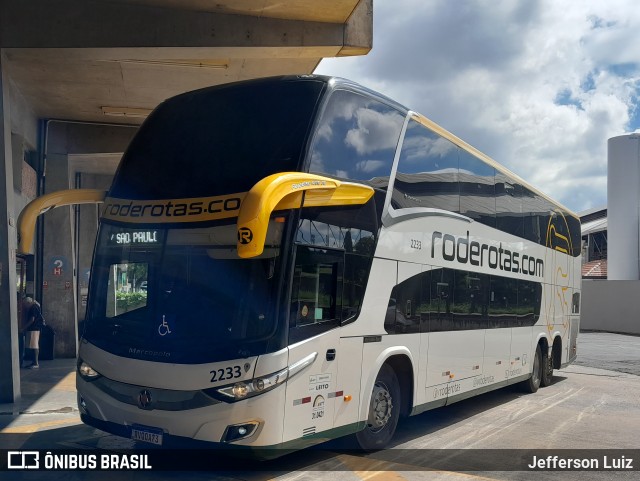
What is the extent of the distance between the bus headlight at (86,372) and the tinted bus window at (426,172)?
13.1 feet

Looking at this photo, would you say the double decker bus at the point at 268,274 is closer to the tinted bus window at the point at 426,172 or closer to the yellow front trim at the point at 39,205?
the tinted bus window at the point at 426,172

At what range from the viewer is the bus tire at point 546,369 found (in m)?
15.6

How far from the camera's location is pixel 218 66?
14.4 m

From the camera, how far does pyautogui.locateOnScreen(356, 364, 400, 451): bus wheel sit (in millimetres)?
→ 8258

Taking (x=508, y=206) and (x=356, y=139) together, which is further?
(x=508, y=206)

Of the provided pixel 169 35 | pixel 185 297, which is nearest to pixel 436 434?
pixel 185 297

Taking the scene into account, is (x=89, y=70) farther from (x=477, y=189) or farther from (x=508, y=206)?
(x=508, y=206)

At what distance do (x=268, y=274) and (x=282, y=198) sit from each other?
0.77m

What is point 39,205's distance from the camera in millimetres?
7844

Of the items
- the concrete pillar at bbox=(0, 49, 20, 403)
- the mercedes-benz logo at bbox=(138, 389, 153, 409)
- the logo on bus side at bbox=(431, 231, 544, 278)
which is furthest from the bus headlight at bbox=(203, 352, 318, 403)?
the concrete pillar at bbox=(0, 49, 20, 403)

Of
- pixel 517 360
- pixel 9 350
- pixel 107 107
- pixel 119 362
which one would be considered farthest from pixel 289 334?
pixel 107 107

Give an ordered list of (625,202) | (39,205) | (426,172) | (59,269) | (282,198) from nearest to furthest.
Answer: (282,198) < (39,205) < (426,172) < (59,269) < (625,202)

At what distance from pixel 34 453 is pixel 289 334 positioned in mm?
3539

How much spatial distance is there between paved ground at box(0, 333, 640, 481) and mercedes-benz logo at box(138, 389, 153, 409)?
2.55ft
